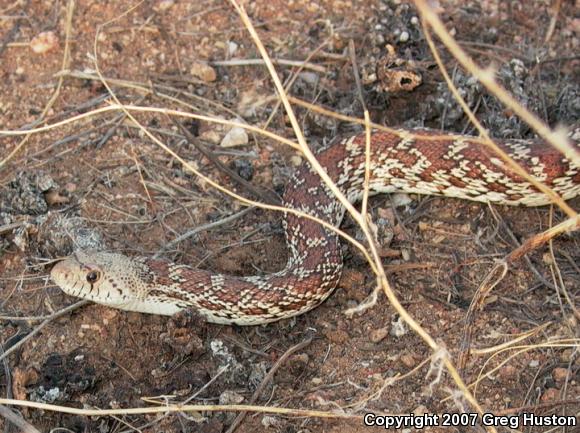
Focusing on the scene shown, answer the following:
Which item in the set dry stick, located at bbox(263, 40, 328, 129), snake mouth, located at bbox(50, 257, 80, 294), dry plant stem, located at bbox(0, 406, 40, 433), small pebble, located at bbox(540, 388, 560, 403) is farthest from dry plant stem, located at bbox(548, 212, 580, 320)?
dry plant stem, located at bbox(0, 406, 40, 433)

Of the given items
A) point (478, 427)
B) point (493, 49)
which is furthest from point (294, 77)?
point (478, 427)

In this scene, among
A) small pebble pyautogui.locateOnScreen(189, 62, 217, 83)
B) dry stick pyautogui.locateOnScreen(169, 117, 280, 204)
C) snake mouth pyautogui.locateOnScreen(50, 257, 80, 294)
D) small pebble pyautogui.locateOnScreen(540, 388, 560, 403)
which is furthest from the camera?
small pebble pyautogui.locateOnScreen(189, 62, 217, 83)

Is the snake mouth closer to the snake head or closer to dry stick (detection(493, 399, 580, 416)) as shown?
the snake head

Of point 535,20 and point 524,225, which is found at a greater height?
point 535,20

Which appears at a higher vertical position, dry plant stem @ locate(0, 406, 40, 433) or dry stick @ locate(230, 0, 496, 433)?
dry stick @ locate(230, 0, 496, 433)

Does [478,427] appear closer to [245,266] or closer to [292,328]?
[292,328]

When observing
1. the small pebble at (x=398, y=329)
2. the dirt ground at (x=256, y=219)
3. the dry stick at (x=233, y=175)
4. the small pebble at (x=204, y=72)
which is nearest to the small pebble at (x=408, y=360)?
the dirt ground at (x=256, y=219)

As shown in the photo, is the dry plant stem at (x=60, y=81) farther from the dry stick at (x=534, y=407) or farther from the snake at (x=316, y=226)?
the dry stick at (x=534, y=407)

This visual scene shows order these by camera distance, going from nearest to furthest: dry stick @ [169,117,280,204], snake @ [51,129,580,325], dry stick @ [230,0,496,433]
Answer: dry stick @ [230,0,496,433], snake @ [51,129,580,325], dry stick @ [169,117,280,204]
